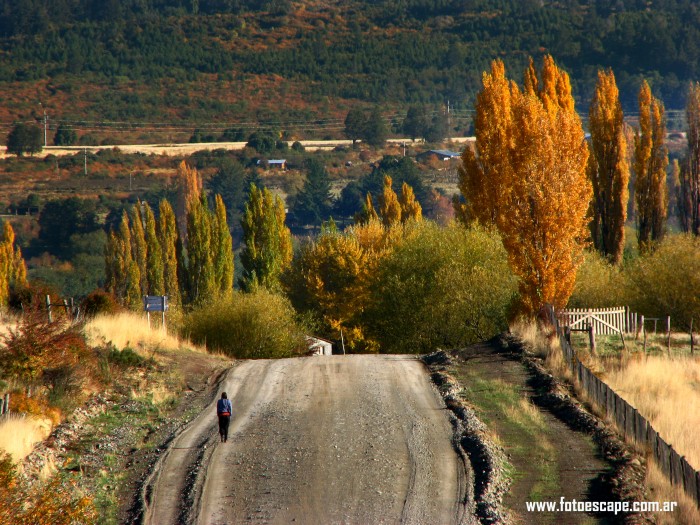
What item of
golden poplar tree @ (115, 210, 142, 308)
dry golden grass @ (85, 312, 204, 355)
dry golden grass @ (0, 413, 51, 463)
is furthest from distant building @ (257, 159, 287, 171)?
dry golden grass @ (0, 413, 51, 463)

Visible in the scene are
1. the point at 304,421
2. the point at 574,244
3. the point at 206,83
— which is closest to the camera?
the point at 304,421

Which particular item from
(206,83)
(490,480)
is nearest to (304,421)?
(490,480)

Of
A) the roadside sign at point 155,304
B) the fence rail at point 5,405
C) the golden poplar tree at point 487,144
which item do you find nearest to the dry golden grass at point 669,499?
the fence rail at point 5,405

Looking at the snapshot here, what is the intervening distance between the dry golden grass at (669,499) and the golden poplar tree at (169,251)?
56.9 metres

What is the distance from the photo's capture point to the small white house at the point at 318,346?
43562 millimetres

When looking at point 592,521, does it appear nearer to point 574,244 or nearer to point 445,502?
point 445,502

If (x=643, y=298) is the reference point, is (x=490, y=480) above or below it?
above

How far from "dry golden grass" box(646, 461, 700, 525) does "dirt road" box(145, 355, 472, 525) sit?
3.08m

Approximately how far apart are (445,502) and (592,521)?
248 centimetres

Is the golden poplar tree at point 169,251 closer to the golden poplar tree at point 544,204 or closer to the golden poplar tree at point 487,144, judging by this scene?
the golden poplar tree at point 487,144

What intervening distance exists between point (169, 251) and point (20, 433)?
53.2 m

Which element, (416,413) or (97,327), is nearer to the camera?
(416,413)

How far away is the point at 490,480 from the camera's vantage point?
1750cm

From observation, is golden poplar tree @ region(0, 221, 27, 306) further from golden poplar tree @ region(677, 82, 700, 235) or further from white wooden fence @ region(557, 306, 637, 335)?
white wooden fence @ region(557, 306, 637, 335)
